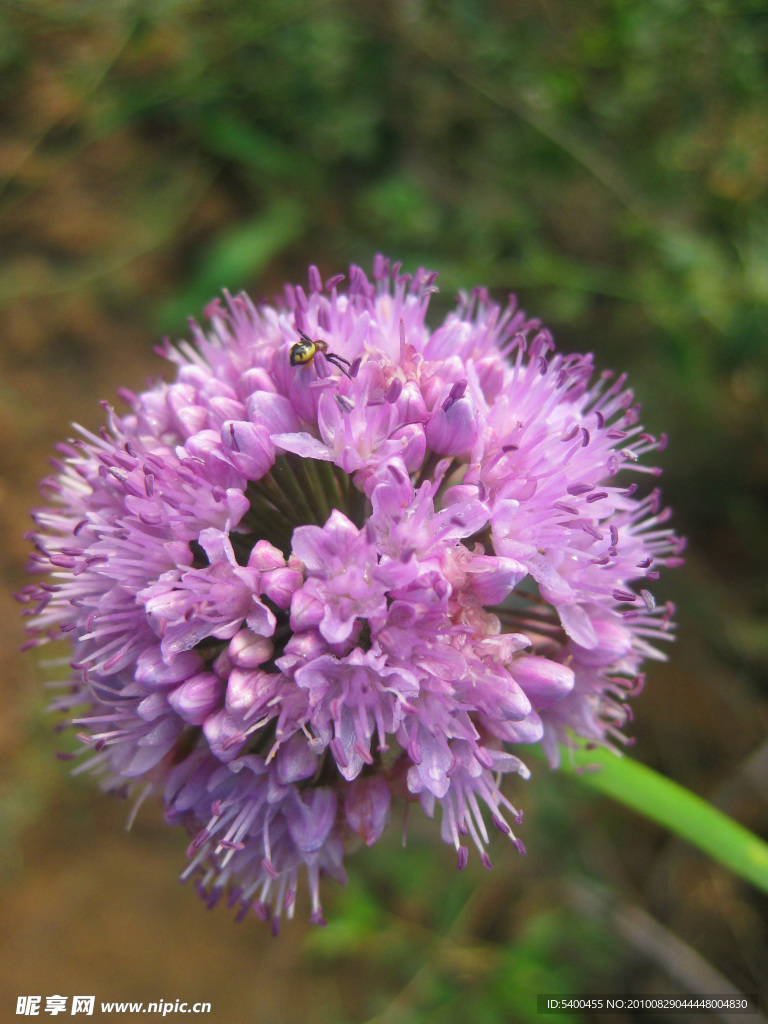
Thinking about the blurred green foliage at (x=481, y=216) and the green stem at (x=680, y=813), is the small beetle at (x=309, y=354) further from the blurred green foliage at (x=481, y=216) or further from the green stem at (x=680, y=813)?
the blurred green foliage at (x=481, y=216)

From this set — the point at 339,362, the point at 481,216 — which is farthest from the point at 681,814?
the point at 481,216

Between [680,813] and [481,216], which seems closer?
[680,813]

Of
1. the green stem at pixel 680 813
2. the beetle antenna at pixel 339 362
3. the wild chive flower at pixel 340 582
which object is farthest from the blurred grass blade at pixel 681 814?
the beetle antenna at pixel 339 362

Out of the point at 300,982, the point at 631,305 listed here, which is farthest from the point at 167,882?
the point at 631,305

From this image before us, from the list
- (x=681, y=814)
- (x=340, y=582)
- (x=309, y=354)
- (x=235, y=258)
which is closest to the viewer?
(x=340, y=582)

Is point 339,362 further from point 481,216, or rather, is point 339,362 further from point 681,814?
point 481,216

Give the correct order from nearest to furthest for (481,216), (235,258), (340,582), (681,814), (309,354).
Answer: (340,582)
(309,354)
(681,814)
(481,216)
(235,258)

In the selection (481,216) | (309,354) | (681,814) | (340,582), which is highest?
(481,216)
